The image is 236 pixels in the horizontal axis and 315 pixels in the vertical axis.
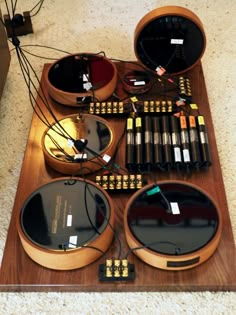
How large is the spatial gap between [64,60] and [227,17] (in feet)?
3.10

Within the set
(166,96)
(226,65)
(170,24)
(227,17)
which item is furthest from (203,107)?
(227,17)

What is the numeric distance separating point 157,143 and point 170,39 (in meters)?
0.41

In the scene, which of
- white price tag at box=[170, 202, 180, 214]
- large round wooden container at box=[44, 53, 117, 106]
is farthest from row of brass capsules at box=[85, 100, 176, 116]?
white price tag at box=[170, 202, 180, 214]

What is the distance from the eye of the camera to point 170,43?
1471 mm

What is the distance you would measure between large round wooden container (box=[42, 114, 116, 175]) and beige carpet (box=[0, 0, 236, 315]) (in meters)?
0.19

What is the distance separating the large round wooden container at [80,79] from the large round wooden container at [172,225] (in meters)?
0.46

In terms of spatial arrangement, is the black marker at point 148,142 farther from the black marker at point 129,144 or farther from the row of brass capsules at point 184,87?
the row of brass capsules at point 184,87

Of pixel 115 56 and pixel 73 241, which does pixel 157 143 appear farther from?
pixel 115 56

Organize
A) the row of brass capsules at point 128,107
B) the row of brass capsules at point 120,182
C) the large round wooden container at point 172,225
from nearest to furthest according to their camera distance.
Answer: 1. the large round wooden container at point 172,225
2. the row of brass capsules at point 120,182
3. the row of brass capsules at point 128,107

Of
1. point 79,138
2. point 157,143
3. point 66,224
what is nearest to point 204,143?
point 157,143

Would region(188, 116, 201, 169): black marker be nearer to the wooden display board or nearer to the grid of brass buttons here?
the wooden display board

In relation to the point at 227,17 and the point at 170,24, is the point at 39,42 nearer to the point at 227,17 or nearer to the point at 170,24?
the point at 170,24

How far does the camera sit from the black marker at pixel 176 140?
4.06 feet

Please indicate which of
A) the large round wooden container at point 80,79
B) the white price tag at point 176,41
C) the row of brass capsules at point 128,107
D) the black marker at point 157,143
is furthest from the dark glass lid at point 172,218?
the white price tag at point 176,41
